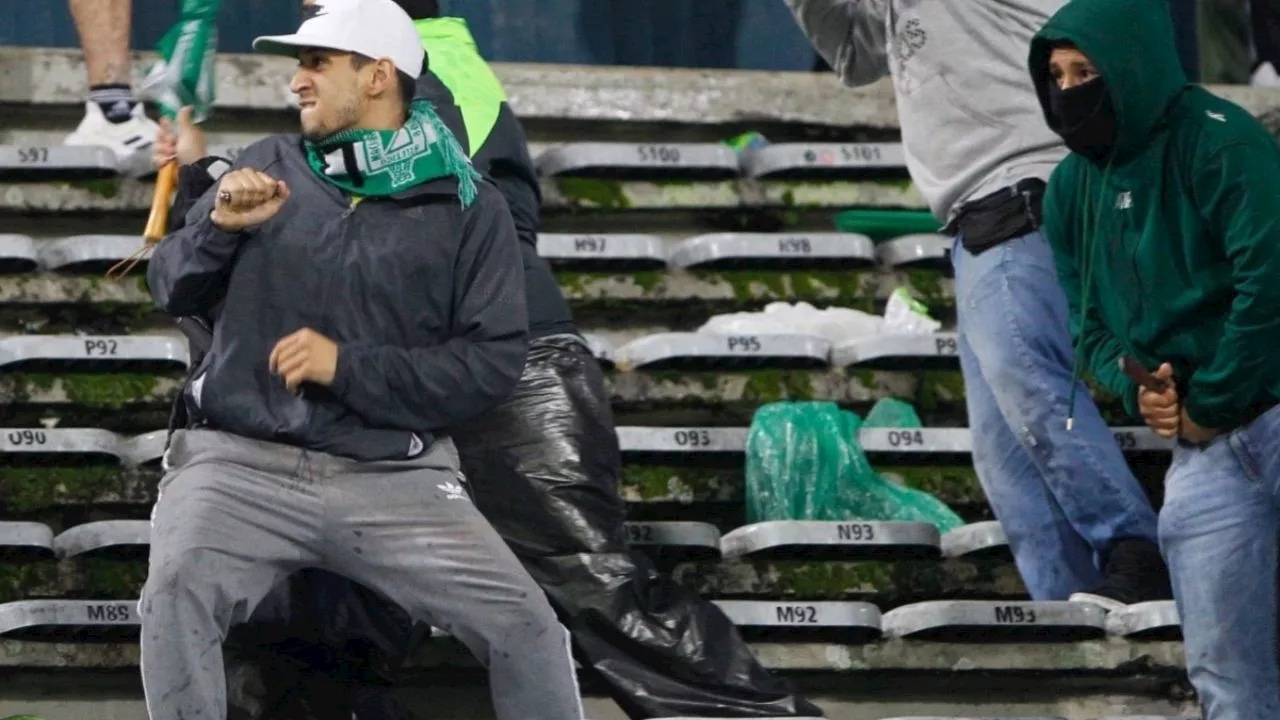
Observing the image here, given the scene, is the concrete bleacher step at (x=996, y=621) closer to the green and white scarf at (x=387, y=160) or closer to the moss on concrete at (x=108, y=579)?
the green and white scarf at (x=387, y=160)

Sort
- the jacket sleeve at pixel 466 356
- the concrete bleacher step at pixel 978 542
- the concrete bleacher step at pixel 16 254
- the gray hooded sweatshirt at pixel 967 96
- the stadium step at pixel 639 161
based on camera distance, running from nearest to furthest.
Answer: the jacket sleeve at pixel 466 356, the gray hooded sweatshirt at pixel 967 96, the concrete bleacher step at pixel 978 542, the concrete bleacher step at pixel 16 254, the stadium step at pixel 639 161

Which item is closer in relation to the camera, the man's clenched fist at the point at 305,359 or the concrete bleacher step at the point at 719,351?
the man's clenched fist at the point at 305,359

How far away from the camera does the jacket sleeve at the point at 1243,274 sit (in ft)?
14.8

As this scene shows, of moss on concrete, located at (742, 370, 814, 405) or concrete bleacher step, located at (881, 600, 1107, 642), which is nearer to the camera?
concrete bleacher step, located at (881, 600, 1107, 642)

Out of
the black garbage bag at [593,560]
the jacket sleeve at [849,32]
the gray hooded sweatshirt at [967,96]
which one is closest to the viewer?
the black garbage bag at [593,560]

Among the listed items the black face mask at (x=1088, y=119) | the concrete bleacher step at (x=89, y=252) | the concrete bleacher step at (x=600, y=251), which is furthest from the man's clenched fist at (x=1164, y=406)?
the concrete bleacher step at (x=89, y=252)

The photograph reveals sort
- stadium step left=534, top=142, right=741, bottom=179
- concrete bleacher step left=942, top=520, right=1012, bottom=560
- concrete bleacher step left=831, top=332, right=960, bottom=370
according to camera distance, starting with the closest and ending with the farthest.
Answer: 1. concrete bleacher step left=942, top=520, right=1012, bottom=560
2. concrete bleacher step left=831, top=332, right=960, bottom=370
3. stadium step left=534, top=142, right=741, bottom=179

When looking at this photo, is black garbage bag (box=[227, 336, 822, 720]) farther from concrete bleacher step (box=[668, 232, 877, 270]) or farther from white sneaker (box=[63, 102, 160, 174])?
white sneaker (box=[63, 102, 160, 174])

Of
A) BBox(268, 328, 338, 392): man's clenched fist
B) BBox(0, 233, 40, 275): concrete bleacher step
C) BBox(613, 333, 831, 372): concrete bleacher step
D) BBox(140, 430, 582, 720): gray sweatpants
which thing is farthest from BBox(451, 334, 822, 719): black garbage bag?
BBox(0, 233, 40, 275): concrete bleacher step

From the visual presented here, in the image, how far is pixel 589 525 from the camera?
5254 mm

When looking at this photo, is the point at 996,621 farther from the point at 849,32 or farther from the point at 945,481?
→ the point at 849,32

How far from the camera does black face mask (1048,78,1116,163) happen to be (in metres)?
4.71

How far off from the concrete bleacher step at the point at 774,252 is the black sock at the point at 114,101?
1655mm

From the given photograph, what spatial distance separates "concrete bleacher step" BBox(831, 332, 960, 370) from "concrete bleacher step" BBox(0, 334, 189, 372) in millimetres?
1822
